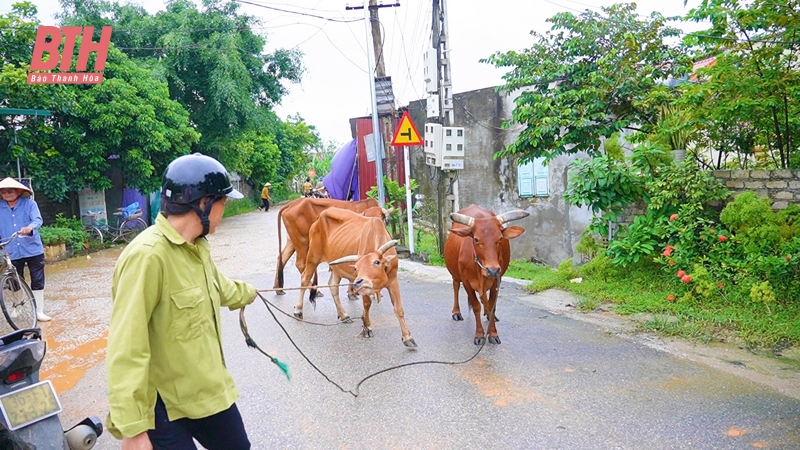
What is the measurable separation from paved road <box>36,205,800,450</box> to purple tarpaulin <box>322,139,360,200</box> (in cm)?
864

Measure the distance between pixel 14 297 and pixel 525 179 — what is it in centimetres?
972

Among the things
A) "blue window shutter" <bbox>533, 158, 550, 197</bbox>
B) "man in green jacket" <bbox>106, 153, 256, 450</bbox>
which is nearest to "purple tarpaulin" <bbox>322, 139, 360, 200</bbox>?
"blue window shutter" <bbox>533, 158, 550, 197</bbox>

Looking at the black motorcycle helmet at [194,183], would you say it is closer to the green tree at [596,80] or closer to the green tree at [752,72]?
the green tree at [752,72]

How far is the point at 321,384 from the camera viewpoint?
4.95 metres

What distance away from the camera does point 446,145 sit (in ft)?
35.8

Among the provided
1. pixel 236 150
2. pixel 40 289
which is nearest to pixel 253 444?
pixel 40 289

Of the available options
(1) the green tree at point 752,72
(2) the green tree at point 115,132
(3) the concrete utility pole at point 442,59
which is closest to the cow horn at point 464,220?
(1) the green tree at point 752,72

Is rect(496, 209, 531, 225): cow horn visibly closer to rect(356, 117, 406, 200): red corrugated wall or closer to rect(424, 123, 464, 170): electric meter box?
rect(424, 123, 464, 170): electric meter box

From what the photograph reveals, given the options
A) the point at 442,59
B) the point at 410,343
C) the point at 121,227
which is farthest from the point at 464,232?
the point at 121,227

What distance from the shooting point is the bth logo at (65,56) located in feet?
41.1

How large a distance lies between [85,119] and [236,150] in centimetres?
936

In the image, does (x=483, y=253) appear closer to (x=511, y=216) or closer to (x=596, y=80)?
(x=511, y=216)

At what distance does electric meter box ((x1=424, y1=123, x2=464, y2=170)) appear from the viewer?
10.9 m

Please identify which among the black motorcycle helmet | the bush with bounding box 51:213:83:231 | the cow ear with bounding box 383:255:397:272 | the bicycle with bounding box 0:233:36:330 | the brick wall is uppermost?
the black motorcycle helmet
